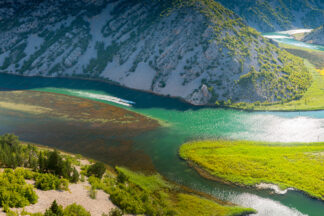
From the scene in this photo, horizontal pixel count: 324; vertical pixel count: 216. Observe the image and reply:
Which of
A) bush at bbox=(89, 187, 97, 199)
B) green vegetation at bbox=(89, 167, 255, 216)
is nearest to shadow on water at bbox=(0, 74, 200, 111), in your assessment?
green vegetation at bbox=(89, 167, 255, 216)

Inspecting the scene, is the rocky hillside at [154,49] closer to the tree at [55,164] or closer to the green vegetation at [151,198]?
the green vegetation at [151,198]

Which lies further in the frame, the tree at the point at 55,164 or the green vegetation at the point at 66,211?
the tree at the point at 55,164

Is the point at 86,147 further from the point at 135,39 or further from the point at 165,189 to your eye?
the point at 135,39

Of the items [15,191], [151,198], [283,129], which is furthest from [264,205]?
[15,191]

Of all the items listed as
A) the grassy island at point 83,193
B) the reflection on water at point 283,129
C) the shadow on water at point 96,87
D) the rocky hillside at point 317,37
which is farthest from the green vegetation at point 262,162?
the rocky hillside at point 317,37

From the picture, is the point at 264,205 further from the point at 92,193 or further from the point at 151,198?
the point at 92,193

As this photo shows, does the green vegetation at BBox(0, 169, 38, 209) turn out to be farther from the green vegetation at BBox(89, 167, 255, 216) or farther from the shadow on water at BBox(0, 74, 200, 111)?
the shadow on water at BBox(0, 74, 200, 111)
